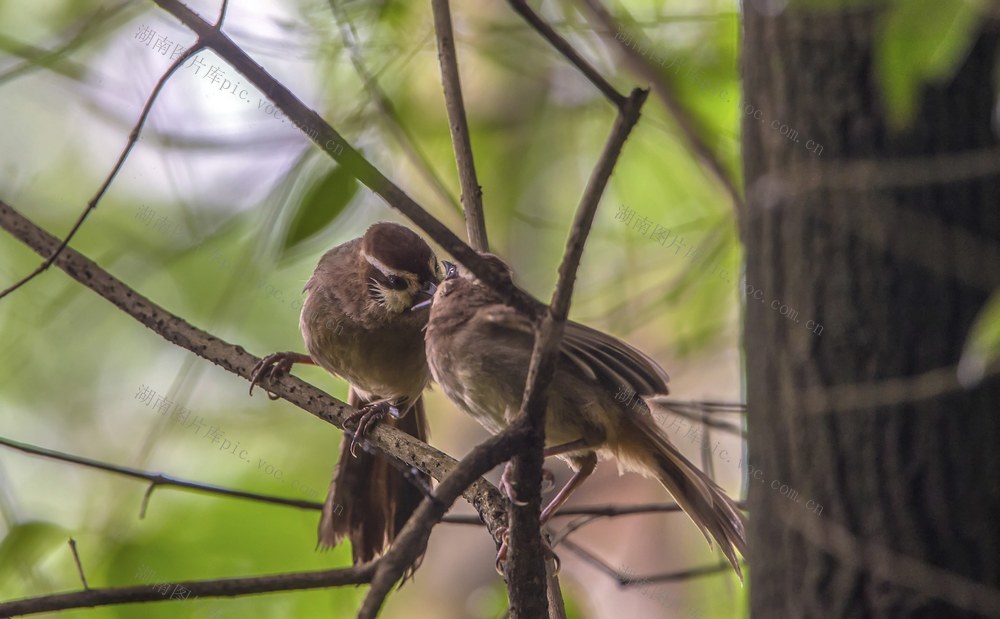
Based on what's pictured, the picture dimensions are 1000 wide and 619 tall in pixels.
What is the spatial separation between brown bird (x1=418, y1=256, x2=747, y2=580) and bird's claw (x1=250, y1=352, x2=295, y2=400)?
1.96ft

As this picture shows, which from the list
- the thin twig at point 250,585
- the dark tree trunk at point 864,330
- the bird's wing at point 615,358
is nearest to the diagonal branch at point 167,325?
the bird's wing at point 615,358

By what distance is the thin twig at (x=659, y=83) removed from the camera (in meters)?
3.82

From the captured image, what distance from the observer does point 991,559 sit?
1.84m

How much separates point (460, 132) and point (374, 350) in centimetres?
105

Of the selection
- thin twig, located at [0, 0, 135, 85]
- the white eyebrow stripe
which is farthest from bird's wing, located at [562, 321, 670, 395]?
thin twig, located at [0, 0, 135, 85]

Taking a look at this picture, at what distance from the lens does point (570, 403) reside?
291 centimetres

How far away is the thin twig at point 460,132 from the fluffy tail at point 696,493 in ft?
2.69

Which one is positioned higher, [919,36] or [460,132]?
[460,132]

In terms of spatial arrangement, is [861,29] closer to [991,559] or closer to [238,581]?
[991,559]

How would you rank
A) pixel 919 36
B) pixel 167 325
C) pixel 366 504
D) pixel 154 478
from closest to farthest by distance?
pixel 919 36
pixel 154 478
pixel 167 325
pixel 366 504

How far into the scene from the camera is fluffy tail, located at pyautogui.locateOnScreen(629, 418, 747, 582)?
290 centimetres

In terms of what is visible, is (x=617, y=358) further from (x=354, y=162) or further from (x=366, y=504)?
(x=366, y=504)

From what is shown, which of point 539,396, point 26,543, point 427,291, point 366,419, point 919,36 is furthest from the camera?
point 427,291

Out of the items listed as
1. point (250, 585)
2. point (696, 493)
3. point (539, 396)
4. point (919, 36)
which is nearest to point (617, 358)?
point (696, 493)
